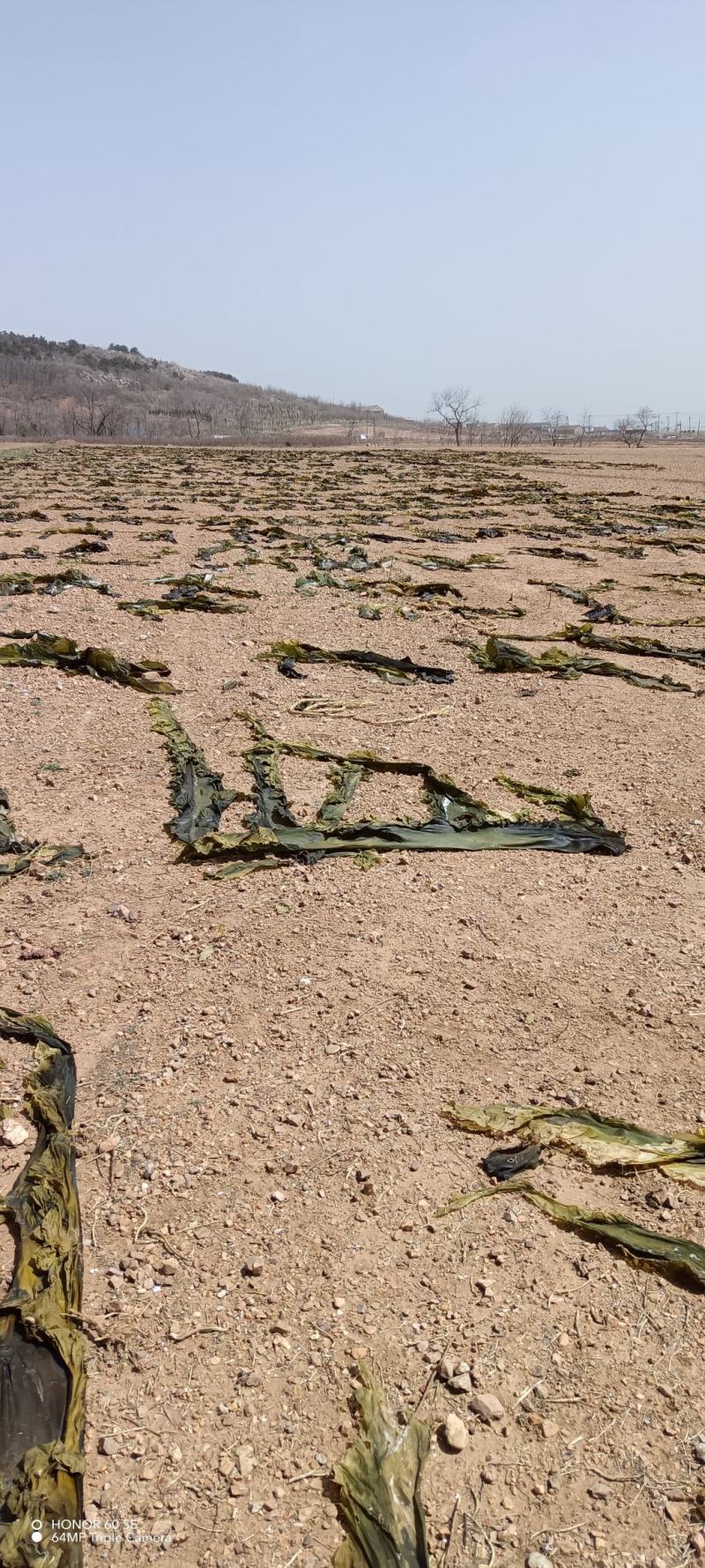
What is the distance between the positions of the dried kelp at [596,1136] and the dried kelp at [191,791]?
70.8 inches

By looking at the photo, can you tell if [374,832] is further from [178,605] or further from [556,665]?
[178,605]

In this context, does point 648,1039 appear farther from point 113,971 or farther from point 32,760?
point 32,760

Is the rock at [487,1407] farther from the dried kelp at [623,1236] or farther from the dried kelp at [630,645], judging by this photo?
the dried kelp at [630,645]

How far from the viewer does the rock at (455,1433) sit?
1.56 metres

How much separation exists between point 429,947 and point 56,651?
4.08m

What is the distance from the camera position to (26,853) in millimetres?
3490

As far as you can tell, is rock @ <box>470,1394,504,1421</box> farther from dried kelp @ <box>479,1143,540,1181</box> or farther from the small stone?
dried kelp @ <box>479,1143,540,1181</box>

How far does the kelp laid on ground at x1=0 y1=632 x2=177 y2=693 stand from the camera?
554cm

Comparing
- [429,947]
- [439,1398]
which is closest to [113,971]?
[429,947]

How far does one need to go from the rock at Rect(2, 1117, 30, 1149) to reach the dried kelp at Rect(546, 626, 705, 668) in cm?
567

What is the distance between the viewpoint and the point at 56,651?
5.93 metres

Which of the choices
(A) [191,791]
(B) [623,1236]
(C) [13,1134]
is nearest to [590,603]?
(A) [191,791]

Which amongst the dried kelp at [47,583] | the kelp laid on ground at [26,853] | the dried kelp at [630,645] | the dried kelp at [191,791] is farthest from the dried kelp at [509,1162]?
the dried kelp at [47,583]

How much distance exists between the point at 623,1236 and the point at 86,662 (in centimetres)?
491
